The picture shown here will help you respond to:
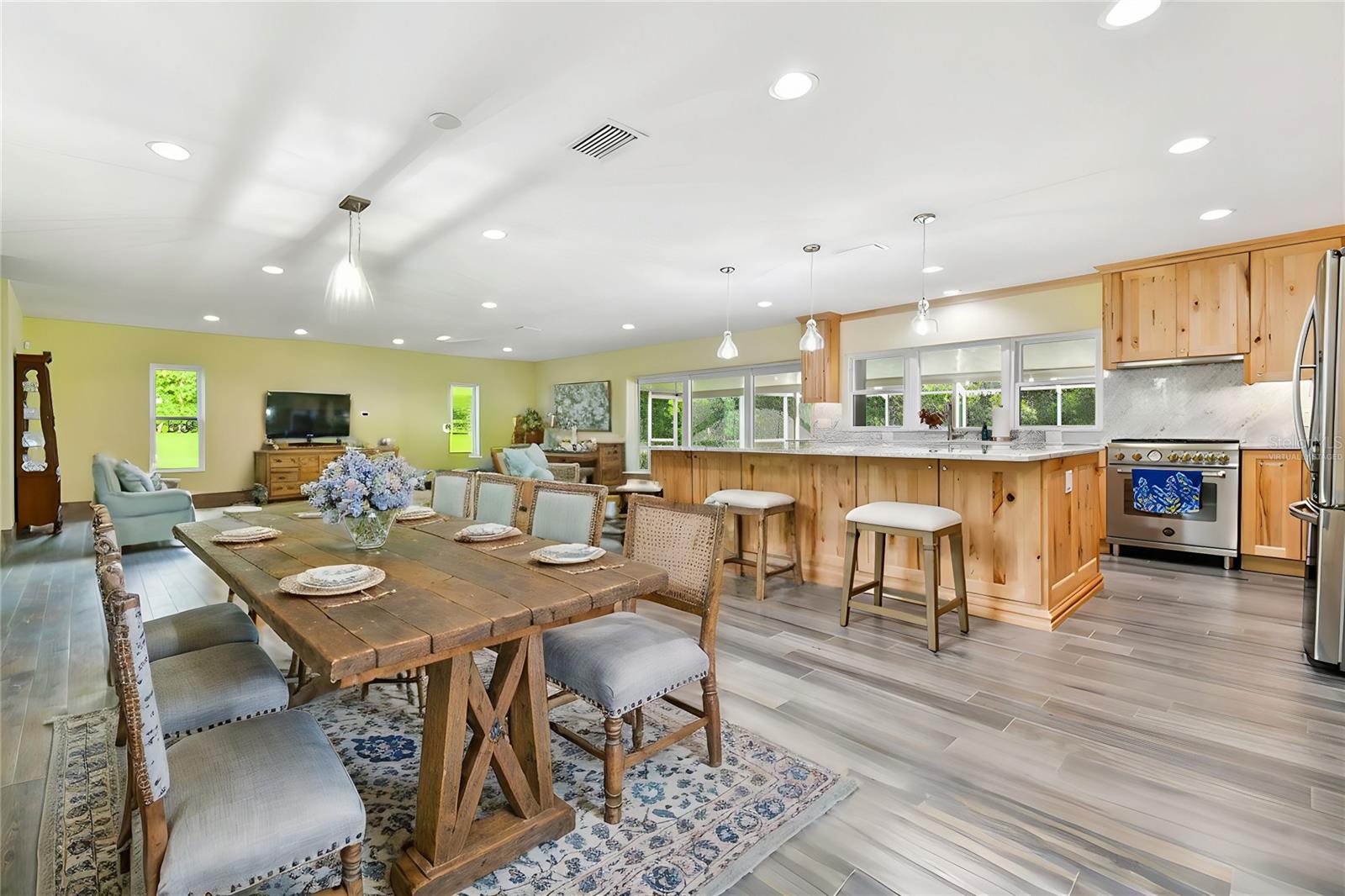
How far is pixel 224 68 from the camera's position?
2174 mm

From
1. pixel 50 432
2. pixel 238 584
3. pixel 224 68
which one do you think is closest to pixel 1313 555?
pixel 238 584

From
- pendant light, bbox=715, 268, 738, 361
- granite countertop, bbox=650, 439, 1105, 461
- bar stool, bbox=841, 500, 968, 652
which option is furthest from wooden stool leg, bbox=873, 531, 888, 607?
pendant light, bbox=715, 268, 738, 361

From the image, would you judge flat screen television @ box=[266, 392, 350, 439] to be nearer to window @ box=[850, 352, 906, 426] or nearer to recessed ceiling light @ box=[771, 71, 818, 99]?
window @ box=[850, 352, 906, 426]

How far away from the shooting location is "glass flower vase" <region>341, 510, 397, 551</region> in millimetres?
2117

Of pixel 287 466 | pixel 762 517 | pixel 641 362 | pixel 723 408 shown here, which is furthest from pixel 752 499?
pixel 287 466

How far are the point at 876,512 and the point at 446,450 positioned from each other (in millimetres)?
9353

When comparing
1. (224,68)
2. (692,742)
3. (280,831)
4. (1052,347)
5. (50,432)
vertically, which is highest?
(224,68)

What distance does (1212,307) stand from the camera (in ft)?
15.0

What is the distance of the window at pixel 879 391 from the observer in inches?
263

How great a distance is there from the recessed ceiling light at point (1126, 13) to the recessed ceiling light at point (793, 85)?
92 centimetres

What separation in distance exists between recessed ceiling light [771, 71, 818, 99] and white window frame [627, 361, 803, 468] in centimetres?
514

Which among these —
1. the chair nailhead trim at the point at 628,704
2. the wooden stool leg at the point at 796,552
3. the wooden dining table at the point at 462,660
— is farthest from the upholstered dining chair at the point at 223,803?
the wooden stool leg at the point at 796,552

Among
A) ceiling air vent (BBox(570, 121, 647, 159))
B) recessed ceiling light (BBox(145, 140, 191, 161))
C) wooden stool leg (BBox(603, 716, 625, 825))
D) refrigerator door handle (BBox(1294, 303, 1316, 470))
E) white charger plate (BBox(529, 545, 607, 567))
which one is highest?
ceiling air vent (BBox(570, 121, 647, 159))

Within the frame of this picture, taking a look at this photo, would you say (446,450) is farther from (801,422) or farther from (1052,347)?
(1052,347)
